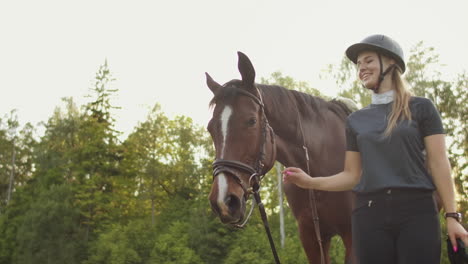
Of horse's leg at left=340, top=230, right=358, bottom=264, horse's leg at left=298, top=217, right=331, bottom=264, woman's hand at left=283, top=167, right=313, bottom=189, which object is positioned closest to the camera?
woman's hand at left=283, top=167, right=313, bottom=189

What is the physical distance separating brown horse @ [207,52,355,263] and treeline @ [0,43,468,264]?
520 inches

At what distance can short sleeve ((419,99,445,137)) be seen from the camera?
208 cm

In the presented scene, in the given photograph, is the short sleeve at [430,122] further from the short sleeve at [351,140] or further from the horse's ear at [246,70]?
the horse's ear at [246,70]

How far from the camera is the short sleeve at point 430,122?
6.82 feet

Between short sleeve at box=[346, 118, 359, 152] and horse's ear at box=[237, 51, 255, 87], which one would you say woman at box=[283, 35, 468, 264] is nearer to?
short sleeve at box=[346, 118, 359, 152]

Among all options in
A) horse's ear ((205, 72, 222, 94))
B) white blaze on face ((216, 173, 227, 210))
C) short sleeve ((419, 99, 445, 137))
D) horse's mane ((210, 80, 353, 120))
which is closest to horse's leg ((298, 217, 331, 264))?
horse's mane ((210, 80, 353, 120))

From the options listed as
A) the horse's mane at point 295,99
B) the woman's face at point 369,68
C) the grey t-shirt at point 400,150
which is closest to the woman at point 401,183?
the grey t-shirt at point 400,150

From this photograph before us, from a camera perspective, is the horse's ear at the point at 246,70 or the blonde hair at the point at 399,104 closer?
the blonde hair at the point at 399,104

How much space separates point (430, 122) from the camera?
2090 mm

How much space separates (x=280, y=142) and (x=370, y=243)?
1.61 metres

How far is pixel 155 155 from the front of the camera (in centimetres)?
3184

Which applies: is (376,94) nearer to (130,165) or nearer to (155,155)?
(130,165)

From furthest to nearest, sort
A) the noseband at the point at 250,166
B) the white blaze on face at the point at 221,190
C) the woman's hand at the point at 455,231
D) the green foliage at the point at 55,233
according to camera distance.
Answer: the green foliage at the point at 55,233 < the noseband at the point at 250,166 < the white blaze on face at the point at 221,190 < the woman's hand at the point at 455,231

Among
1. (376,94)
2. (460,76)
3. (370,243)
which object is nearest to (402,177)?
(370,243)
